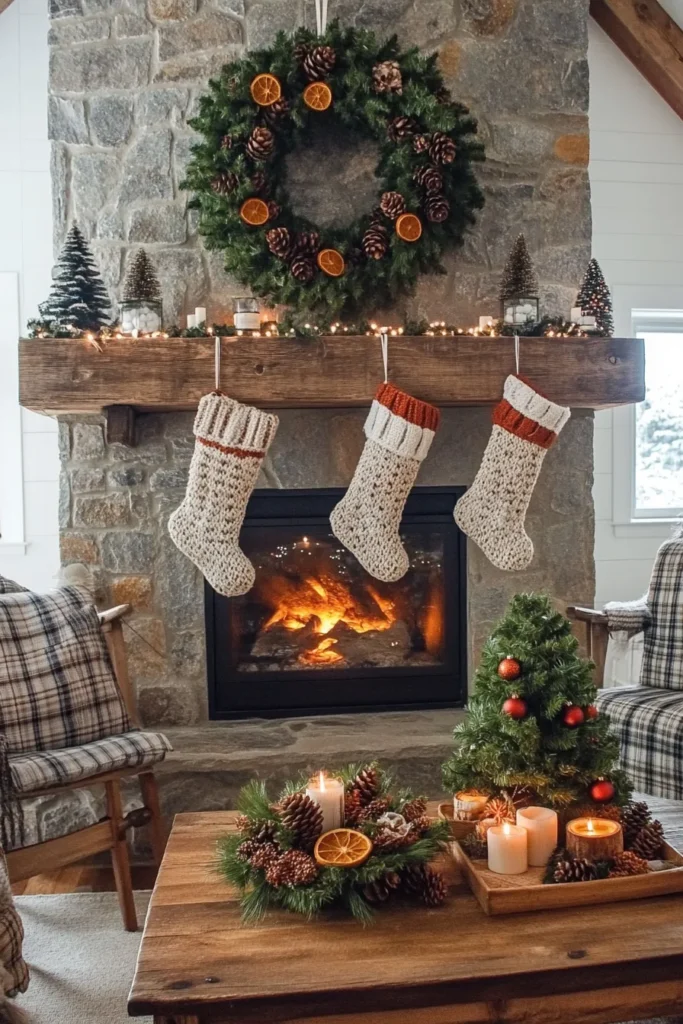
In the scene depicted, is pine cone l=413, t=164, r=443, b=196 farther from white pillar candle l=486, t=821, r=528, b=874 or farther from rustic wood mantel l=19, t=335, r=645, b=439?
white pillar candle l=486, t=821, r=528, b=874

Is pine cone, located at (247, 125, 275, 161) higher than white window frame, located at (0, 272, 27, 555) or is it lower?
higher

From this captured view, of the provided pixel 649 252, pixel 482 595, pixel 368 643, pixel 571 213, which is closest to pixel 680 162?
pixel 649 252

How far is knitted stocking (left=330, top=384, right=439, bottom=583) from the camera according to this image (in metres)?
2.61

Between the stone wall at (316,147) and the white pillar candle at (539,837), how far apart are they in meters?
1.83

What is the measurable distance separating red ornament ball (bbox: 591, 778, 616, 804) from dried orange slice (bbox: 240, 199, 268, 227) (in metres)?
1.89

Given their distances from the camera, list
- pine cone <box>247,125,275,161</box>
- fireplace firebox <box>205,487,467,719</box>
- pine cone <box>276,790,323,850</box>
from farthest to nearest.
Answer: fireplace firebox <box>205,487,467,719</box> → pine cone <box>247,125,275,161</box> → pine cone <box>276,790,323,850</box>

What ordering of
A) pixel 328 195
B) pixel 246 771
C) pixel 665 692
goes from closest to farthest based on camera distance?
pixel 665 692, pixel 246 771, pixel 328 195

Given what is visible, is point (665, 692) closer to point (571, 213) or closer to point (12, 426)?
point (571, 213)

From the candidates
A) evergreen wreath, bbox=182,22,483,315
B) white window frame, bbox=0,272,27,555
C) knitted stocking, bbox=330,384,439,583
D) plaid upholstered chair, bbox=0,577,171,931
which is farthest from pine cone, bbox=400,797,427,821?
white window frame, bbox=0,272,27,555

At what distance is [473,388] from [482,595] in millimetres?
715

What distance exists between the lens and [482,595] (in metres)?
3.09

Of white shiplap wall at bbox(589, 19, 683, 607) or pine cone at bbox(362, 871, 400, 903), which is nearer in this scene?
pine cone at bbox(362, 871, 400, 903)

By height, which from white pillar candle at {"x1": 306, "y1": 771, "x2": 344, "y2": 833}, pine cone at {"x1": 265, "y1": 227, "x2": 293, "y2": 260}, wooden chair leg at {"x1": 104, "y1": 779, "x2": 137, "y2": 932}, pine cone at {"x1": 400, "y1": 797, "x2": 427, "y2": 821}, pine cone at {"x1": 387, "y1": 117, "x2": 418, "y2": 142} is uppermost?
pine cone at {"x1": 387, "y1": 117, "x2": 418, "y2": 142}

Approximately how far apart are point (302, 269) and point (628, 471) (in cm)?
220
